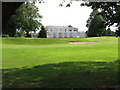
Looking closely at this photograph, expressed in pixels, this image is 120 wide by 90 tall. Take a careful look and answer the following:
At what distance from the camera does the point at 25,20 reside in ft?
198

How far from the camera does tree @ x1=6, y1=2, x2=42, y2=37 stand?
58297mm

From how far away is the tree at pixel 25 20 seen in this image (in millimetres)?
58297

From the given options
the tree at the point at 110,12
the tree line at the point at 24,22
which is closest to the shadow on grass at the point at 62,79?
the tree at the point at 110,12

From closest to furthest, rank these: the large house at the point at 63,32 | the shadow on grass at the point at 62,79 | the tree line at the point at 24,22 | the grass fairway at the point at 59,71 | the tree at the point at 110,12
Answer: the shadow on grass at the point at 62,79 < the grass fairway at the point at 59,71 < the tree at the point at 110,12 < the tree line at the point at 24,22 < the large house at the point at 63,32

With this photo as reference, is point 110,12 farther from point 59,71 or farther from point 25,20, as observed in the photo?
point 25,20

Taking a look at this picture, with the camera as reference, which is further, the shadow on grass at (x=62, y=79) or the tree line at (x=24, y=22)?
the tree line at (x=24, y=22)

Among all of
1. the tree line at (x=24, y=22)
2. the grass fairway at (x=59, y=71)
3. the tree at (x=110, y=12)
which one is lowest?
the grass fairway at (x=59, y=71)

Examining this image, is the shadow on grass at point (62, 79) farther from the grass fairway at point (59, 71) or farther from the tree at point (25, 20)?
the tree at point (25, 20)

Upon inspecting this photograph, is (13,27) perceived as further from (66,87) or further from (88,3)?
(66,87)

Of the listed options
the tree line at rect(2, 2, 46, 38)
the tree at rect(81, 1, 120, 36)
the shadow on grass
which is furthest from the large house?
the shadow on grass

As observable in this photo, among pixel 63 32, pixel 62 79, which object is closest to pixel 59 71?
pixel 62 79

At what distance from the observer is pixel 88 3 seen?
33.1 feet

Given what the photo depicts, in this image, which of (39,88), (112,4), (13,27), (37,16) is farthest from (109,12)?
(37,16)

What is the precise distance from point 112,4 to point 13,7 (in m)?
4.93
